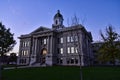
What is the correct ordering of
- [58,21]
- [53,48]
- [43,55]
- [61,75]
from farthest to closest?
1. [58,21]
2. [43,55]
3. [53,48]
4. [61,75]

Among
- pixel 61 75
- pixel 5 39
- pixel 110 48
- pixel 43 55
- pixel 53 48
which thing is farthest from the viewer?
pixel 43 55

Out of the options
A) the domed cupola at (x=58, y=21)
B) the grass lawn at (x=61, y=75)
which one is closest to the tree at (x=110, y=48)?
the grass lawn at (x=61, y=75)

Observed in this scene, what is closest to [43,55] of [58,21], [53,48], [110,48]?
[53,48]

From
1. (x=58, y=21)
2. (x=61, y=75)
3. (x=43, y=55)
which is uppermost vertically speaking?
(x=58, y=21)

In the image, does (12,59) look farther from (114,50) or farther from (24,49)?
(114,50)

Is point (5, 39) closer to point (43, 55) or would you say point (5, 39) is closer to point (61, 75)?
point (61, 75)

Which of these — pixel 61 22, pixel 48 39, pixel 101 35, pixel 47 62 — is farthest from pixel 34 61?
pixel 101 35

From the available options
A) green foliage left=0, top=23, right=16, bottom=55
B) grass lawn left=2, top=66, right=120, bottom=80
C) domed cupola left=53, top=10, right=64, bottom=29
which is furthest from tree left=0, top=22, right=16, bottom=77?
domed cupola left=53, top=10, right=64, bottom=29

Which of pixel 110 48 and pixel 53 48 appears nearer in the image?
pixel 110 48

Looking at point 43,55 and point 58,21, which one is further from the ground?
point 58,21

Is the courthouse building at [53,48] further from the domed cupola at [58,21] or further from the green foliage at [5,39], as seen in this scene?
the green foliage at [5,39]

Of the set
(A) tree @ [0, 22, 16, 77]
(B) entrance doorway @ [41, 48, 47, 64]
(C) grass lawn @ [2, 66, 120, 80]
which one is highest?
(A) tree @ [0, 22, 16, 77]

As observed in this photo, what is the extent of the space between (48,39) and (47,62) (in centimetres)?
883

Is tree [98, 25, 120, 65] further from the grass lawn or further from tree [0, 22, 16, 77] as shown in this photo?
tree [0, 22, 16, 77]
